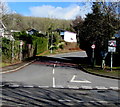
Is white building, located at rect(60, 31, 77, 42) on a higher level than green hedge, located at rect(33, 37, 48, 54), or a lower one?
higher

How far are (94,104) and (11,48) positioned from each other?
16510 mm

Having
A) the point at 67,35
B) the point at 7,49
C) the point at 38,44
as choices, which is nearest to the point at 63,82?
the point at 7,49

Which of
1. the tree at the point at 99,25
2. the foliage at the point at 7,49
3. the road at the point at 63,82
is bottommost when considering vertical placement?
the road at the point at 63,82

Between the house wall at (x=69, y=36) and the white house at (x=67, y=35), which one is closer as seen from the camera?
the white house at (x=67, y=35)

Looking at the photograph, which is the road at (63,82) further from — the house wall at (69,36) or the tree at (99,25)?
the house wall at (69,36)

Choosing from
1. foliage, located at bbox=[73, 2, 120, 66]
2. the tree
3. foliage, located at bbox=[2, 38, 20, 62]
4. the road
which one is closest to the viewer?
the road

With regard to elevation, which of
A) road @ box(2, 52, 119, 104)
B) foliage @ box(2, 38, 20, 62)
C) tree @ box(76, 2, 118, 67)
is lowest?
road @ box(2, 52, 119, 104)

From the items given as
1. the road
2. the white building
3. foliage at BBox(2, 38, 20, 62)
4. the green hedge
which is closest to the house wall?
the white building

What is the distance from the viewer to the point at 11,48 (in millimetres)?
22859

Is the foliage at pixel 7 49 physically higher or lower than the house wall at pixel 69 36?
lower

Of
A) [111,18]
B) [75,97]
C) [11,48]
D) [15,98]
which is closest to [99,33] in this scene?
[111,18]

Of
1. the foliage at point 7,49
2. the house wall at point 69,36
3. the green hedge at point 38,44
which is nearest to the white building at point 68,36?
the house wall at point 69,36

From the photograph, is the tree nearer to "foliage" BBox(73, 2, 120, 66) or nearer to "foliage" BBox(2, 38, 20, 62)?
"foliage" BBox(73, 2, 120, 66)

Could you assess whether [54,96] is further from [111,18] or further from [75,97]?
[111,18]
